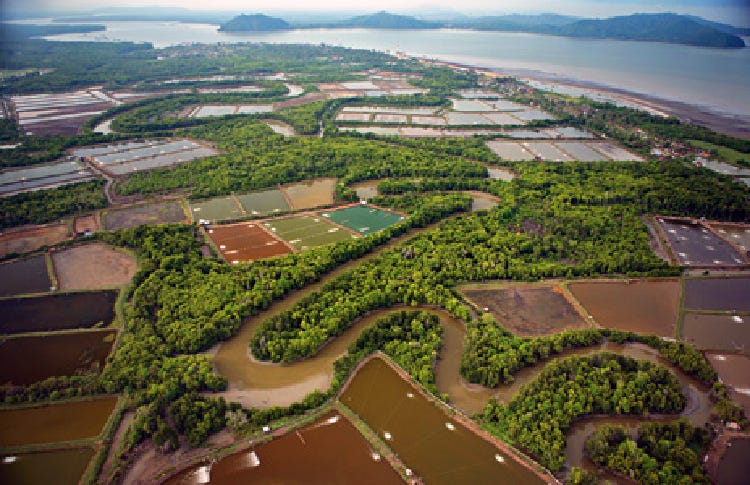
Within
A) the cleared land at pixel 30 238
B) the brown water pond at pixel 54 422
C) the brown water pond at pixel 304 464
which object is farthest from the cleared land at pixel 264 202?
the brown water pond at pixel 304 464

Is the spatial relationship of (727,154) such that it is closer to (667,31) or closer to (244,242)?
(244,242)

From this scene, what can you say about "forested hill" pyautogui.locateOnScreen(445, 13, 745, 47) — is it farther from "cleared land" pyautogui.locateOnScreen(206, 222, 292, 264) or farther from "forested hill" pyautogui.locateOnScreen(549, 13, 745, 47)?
"cleared land" pyautogui.locateOnScreen(206, 222, 292, 264)

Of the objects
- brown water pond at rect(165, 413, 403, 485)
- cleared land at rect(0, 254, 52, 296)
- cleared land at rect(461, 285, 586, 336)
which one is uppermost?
cleared land at rect(461, 285, 586, 336)

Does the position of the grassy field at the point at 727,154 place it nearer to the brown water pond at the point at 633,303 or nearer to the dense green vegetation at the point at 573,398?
the brown water pond at the point at 633,303

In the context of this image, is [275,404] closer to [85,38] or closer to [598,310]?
[598,310]

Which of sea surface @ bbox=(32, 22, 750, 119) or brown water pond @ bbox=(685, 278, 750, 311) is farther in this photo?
sea surface @ bbox=(32, 22, 750, 119)

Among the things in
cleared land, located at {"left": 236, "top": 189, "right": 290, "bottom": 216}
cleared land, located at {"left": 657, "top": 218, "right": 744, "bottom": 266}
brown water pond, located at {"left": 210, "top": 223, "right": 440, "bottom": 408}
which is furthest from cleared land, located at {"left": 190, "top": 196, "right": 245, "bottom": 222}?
cleared land, located at {"left": 657, "top": 218, "right": 744, "bottom": 266}
